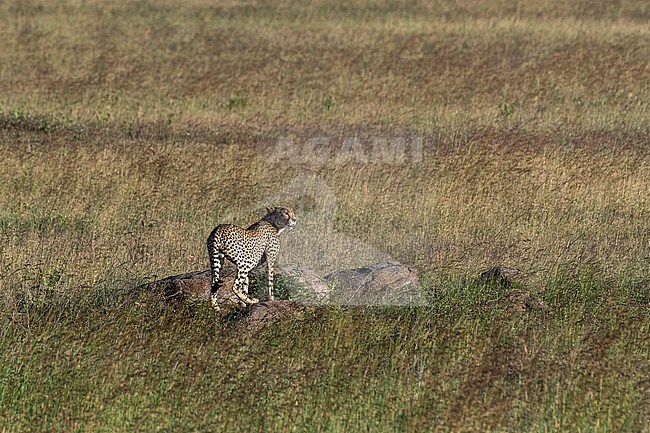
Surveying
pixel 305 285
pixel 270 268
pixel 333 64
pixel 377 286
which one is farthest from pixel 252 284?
pixel 333 64

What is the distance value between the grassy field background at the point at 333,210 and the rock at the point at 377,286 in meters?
0.23

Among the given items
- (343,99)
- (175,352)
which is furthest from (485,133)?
(175,352)

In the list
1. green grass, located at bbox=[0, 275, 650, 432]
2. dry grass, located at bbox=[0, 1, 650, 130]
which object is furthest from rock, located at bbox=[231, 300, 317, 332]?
dry grass, located at bbox=[0, 1, 650, 130]

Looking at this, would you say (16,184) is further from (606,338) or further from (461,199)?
(606,338)

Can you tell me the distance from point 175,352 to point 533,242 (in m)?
5.15

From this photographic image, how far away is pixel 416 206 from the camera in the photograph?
561 inches

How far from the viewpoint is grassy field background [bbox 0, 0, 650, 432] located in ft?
26.1

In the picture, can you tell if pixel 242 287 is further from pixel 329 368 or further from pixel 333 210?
pixel 333 210

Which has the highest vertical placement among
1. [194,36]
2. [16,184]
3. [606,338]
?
[606,338]

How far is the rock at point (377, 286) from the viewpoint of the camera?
383 inches

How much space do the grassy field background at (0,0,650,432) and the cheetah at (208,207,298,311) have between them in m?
0.34

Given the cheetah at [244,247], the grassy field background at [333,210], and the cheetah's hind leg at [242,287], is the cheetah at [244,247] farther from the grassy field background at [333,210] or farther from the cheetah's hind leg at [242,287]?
the grassy field background at [333,210]

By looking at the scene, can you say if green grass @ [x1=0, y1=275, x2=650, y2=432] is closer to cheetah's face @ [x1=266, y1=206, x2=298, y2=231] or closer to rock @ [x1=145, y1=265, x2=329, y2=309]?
rock @ [x1=145, y1=265, x2=329, y2=309]

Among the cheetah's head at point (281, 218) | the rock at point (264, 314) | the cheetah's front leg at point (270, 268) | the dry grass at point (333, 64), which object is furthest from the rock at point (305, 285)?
the dry grass at point (333, 64)
